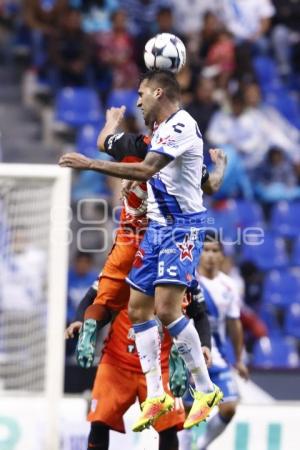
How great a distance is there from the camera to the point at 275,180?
1518cm

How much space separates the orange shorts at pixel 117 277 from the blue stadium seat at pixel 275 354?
496cm

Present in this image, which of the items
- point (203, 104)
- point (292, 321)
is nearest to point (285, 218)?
point (292, 321)

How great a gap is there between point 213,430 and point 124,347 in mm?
1604

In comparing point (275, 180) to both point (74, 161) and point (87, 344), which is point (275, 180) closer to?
point (87, 344)

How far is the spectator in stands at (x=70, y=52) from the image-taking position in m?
Result: 15.2

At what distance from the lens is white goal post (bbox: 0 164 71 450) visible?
8812 millimetres

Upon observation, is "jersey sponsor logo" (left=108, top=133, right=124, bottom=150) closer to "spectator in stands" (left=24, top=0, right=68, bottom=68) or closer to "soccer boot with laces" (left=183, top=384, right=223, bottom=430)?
"soccer boot with laces" (left=183, top=384, right=223, bottom=430)

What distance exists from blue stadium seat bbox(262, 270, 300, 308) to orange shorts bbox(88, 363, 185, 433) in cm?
587

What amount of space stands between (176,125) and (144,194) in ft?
1.87

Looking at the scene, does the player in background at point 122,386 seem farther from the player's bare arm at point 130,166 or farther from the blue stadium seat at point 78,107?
the blue stadium seat at point 78,107

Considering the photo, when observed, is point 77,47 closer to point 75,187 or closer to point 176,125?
point 75,187

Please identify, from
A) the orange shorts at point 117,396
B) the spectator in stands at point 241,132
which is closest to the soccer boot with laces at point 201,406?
the orange shorts at point 117,396

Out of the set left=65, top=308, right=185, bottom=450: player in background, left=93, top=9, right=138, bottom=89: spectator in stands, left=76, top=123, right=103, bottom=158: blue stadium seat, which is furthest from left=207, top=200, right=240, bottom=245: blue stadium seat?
left=65, top=308, right=185, bottom=450: player in background

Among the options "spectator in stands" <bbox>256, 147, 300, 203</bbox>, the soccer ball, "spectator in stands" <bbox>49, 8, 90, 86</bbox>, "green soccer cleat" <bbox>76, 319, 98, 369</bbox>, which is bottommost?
"green soccer cleat" <bbox>76, 319, 98, 369</bbox>
